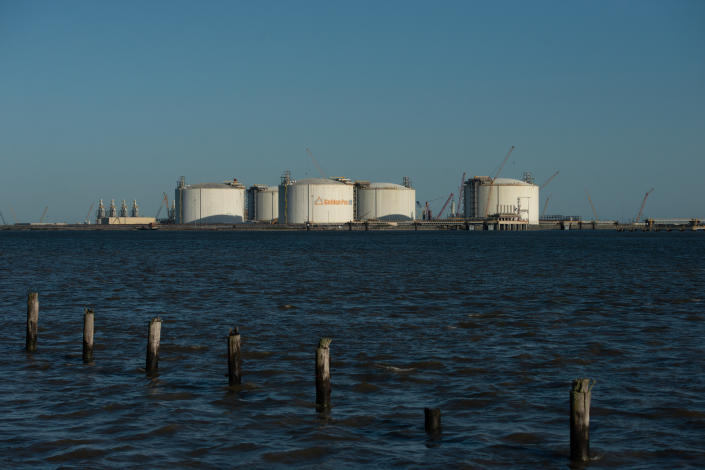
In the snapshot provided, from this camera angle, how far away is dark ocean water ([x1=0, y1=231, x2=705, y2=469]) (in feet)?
53.7

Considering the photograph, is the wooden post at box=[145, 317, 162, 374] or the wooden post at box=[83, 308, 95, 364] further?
the wooden post at box=[83, 308, 95, 364]

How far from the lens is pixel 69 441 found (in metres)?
16.8

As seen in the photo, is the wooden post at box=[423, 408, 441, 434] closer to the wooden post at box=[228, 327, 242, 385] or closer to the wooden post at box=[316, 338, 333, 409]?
the wooden post at box=[316, 338, 333, 409]

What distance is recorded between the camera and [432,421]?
57.2ft

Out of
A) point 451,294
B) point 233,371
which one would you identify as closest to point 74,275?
point 451,294

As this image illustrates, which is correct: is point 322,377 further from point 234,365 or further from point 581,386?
point 581,386

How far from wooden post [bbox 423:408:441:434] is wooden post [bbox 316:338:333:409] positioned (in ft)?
9.07

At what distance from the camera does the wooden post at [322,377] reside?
18750 mm

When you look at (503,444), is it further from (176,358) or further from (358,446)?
(176,358)

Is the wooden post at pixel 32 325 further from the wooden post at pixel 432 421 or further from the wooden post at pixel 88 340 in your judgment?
the wooden post at pixel 432 421

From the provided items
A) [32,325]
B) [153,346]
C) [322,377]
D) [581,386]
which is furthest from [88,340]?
[581,386]

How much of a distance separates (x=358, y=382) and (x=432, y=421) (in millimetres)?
5033

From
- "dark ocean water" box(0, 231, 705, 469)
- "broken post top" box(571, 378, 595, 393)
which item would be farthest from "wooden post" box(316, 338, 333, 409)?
"broken post top" box(571, 378, 595, 393)

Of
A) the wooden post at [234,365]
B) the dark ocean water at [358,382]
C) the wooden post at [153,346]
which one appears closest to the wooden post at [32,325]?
the dark ocean water at [358,382]
